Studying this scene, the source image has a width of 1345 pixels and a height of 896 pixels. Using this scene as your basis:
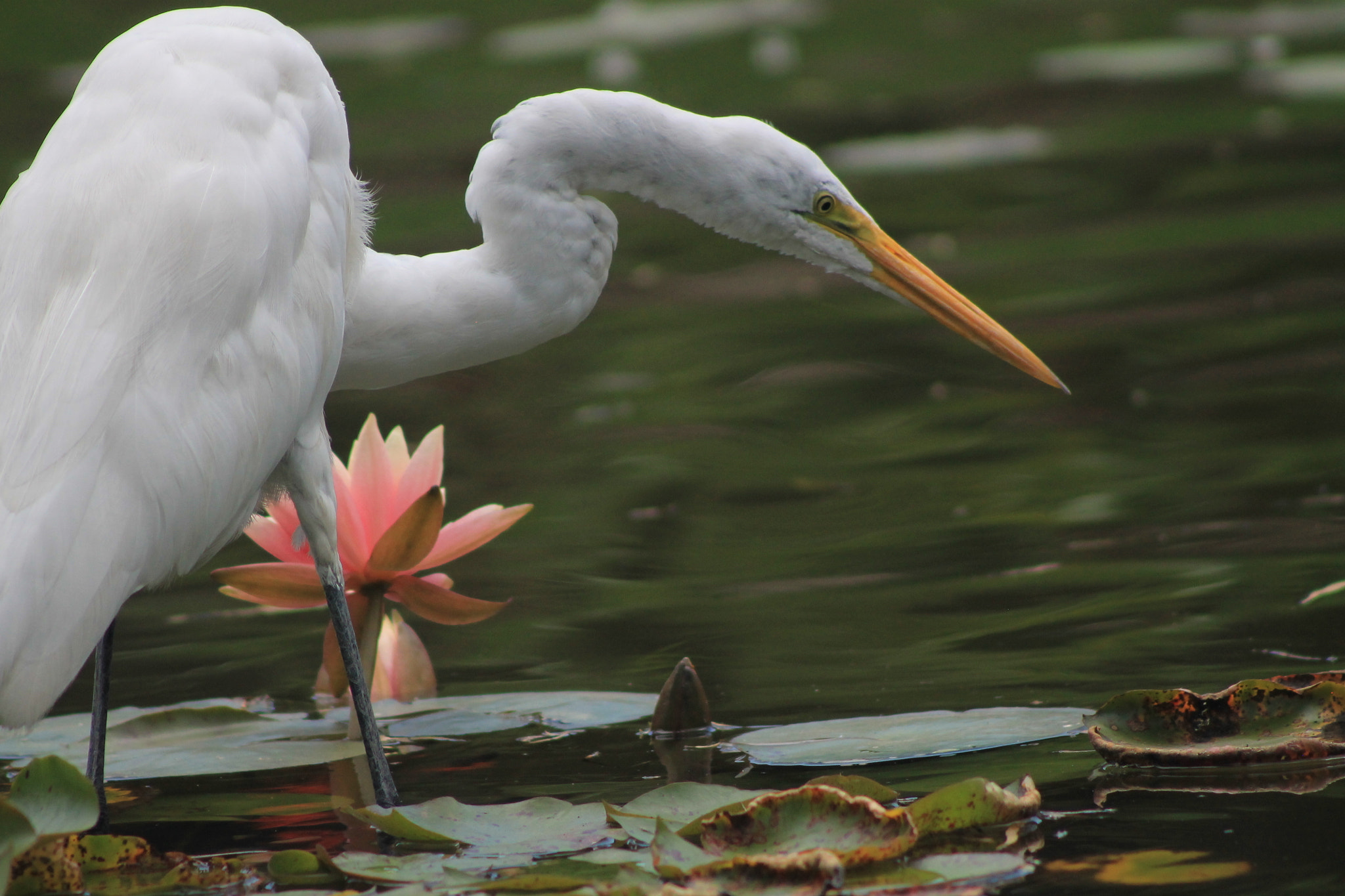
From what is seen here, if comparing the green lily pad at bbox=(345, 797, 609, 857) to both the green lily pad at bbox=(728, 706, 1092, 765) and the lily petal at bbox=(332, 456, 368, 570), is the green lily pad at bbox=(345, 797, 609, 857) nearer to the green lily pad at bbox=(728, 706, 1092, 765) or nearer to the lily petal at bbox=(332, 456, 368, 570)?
the green lily pad at bbox=(728, 706, 1092, 765)

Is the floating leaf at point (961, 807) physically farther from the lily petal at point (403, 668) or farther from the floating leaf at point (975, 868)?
the lily petal at point (403, 668)

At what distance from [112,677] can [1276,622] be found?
2.43 meters

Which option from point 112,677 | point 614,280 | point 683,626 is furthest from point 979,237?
point 112,677

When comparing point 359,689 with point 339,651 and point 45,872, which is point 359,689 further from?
point 45,872

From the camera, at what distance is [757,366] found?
20.7 ft

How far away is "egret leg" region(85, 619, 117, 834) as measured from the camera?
9.25 feet

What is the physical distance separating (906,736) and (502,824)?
0.73 metres

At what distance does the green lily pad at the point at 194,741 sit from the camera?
2.97 metres

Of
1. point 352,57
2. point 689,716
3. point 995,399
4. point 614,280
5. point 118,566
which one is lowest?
point 689,716

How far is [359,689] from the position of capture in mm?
2838

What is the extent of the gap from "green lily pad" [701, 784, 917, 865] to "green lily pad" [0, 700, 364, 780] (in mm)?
990

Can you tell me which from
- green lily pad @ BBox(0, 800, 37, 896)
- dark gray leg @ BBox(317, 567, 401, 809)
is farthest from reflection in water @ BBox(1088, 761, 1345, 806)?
green lily pad @ BBox(0, 800, 37, 896)

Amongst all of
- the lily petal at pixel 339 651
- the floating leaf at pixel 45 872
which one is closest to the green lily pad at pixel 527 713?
the lily petal at pixel 339 651

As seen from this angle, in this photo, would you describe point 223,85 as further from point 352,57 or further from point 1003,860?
point 352,57
